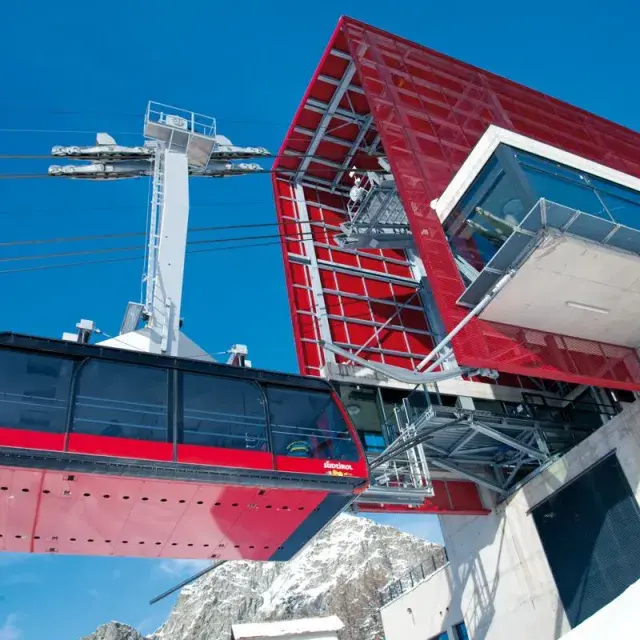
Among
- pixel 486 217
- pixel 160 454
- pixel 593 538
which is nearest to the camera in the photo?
pixel 160 454

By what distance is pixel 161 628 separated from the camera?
113 meters

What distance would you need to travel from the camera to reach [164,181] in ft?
51.7

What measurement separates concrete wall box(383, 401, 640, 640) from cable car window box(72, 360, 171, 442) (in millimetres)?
12293

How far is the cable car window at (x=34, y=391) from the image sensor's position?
8734 millimetres

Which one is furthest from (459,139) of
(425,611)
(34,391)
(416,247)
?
(425,611)

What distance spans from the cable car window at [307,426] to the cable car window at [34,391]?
3301 mm

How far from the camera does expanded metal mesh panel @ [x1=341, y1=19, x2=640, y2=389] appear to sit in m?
14.4

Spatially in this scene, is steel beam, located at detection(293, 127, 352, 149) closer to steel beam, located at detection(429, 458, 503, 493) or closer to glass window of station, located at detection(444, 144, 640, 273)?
glass window of station, located at detection(444, 144, 640, 273)

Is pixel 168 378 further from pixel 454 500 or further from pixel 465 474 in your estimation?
pixel 454 500

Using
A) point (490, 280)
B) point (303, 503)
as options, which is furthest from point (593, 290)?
point (303, 503)

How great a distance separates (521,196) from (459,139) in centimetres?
758

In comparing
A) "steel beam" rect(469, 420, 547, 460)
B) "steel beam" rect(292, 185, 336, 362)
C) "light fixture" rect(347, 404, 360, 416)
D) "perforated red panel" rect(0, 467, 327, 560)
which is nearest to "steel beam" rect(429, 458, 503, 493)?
"steel beam" rect(469, 420, 547, 460)

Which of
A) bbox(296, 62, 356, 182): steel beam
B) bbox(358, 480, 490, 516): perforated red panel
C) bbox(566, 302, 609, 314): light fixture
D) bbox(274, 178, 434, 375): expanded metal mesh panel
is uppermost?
bbox(296, 62, 356, 182): steel beam

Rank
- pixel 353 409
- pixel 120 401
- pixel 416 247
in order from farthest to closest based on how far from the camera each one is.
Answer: pixel 416 247, pixel 353 409, pixel 120 401
